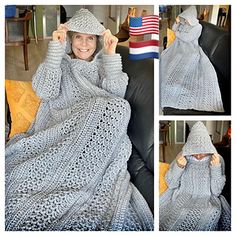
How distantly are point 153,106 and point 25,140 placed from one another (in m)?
0.34

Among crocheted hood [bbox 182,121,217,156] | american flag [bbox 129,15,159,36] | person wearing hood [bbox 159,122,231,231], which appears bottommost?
person wearing hood [bbox 159,122,231,231]

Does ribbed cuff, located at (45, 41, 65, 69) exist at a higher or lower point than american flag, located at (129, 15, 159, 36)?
lower

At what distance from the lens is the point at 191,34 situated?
3.81ft

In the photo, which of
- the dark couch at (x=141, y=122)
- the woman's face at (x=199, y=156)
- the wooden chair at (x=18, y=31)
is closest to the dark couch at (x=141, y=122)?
the dark couch at (x=141, y=122)

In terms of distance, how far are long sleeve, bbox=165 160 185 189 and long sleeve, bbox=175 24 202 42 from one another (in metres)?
0.31

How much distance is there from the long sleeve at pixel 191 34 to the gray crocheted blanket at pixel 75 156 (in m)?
0.16

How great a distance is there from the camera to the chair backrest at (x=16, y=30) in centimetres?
114

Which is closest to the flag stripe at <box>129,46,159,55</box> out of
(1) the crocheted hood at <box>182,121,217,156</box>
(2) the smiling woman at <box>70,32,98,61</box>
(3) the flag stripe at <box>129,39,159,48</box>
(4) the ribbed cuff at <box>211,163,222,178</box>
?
(3) the flag stripe at <box>129,39,159,48</box>

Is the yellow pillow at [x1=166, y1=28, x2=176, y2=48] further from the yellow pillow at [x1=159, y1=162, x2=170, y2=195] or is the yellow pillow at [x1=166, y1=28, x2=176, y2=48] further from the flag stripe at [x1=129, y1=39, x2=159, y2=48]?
the yellow pillow at [x1=159, y1=162, x2=170, y2=195]

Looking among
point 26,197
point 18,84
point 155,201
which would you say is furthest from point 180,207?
point 18,84

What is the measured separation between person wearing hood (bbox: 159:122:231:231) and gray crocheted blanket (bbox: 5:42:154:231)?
0.23 feet

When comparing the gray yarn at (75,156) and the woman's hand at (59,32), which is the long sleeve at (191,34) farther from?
the woman's hand at (59,32)

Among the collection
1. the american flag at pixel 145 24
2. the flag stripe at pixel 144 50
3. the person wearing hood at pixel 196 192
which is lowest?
the person wearing hood at pixel 196 192

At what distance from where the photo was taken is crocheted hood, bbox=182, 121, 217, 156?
3.73 ft
